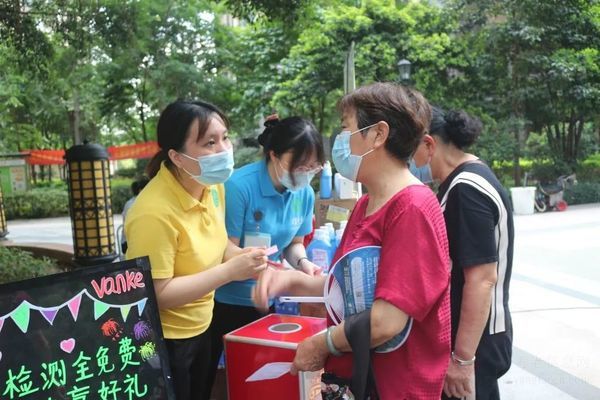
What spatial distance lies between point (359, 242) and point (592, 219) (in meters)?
12.0

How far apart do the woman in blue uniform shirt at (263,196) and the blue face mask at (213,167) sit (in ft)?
1.37

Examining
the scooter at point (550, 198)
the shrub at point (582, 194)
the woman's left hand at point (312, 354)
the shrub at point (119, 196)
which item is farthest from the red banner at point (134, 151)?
the woman's left hand at point (312, 354)

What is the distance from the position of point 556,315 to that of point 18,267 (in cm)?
520

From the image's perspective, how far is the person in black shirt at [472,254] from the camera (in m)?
1.66

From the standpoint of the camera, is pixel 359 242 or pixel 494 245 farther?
pixel 494 245

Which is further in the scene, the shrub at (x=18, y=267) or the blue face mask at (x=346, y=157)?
the shrub at (x=18, y=267)

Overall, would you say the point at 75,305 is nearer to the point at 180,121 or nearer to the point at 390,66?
the point at 180,121

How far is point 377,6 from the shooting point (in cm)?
1335

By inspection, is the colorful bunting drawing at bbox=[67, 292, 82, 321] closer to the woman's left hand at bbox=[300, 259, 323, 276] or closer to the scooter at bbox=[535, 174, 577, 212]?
the woman's left hand at bbox=[300, 259, 323, 276]

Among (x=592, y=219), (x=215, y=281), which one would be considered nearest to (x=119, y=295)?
(x=215, y=281)

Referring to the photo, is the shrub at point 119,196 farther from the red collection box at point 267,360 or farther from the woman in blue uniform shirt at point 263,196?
the red collection box at point 267,360

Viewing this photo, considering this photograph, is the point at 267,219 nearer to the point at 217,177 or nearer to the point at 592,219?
the point at 217,177

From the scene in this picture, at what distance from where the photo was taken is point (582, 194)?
14.6 m

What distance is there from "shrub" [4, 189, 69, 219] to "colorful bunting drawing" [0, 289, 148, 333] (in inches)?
708
